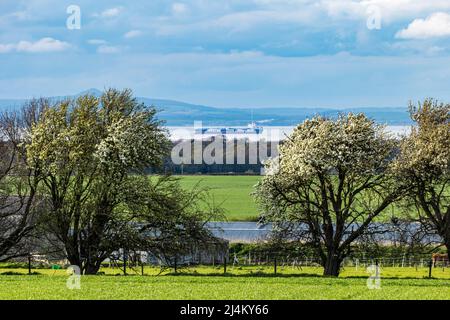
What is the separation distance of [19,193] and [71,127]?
16.2 ft

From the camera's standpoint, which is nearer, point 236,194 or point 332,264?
point 332,264

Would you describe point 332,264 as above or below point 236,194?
below

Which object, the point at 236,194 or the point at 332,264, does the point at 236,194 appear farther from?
the point at 332,264

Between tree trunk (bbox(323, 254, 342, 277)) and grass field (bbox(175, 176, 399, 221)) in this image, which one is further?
grass field (bbox(175, 176, 399, 221))

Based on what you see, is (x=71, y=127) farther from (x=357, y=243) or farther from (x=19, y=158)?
(x=357, y=243)

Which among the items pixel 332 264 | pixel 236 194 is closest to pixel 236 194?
pixel 236 194

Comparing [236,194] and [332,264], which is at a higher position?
[236,194]

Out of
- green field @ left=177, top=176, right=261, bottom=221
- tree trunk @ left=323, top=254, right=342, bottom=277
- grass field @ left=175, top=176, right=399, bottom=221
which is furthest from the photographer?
green field @ left=177, top=176, right=261, bottom=221

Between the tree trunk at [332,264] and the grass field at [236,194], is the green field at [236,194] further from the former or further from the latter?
the tree trunk at [332,264]

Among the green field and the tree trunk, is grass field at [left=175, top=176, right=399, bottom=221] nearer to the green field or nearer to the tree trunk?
the green field

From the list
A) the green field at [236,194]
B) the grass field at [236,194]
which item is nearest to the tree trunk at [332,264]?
the grass field at [236,194]

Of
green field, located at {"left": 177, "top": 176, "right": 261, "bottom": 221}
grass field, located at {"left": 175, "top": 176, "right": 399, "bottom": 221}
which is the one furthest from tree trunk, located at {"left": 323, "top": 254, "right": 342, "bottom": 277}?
green field, located at {"left": 177, "top": 176, "right": 261, "bottom": 221}

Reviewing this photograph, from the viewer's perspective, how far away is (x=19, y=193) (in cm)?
5072

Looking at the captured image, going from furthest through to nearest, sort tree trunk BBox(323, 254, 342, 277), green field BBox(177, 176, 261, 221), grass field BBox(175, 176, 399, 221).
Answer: green field BBox(177, 176, 261, 221) → grass field BBox(175, 176, 399, 221) → tree trunk BBox(323, 254, 342, 277)
